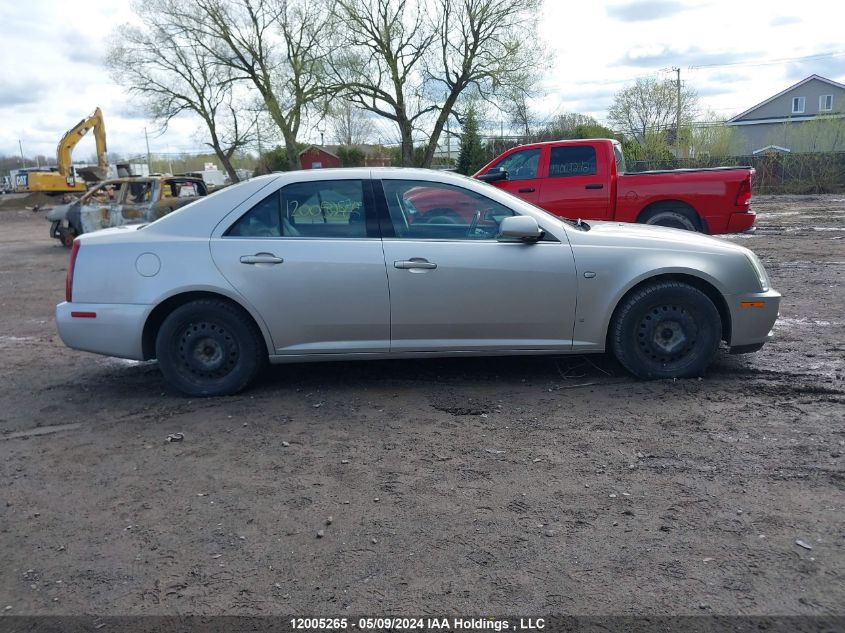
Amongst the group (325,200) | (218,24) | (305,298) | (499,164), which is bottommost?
(305,298)

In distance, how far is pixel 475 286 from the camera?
16.6ft

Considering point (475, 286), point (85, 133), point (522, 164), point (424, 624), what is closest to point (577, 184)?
point (522, 164)

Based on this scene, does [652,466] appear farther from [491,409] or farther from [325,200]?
[325,200]

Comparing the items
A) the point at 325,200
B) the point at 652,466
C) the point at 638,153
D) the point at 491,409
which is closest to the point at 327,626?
the point at 652,466

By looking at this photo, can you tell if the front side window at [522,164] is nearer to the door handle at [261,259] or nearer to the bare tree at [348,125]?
the door handle at [261,259]

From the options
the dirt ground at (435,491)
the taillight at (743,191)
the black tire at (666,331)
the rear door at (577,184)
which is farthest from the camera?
the rear door at (577,184)

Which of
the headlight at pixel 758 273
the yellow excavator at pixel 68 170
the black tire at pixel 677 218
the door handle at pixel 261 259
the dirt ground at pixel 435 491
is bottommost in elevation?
the dirt ground at pixel 435 491

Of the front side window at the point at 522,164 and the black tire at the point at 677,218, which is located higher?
the front side window at the point at 522,164

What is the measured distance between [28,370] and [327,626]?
4.97 metres

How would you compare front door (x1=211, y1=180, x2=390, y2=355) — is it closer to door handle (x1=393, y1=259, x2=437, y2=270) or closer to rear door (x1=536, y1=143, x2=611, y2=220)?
door handle (x1=393, y1=259, x2=437, y2=270)

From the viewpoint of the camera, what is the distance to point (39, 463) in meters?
4.29

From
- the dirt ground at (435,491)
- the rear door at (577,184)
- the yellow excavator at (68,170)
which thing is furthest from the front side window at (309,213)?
the yellow excavator at (68,170)

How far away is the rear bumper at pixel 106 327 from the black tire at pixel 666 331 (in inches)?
137

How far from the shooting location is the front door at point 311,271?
509 cm
